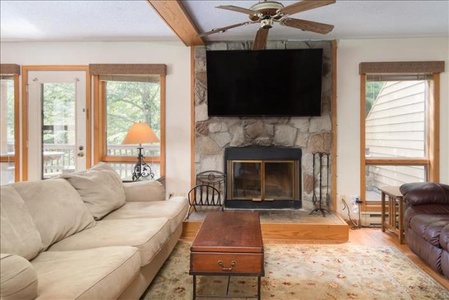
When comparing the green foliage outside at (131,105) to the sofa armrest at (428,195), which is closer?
the sofa armrest at (428,195)

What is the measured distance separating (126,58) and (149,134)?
4.08 feet

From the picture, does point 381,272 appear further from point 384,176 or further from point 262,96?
Answer: point 262,96

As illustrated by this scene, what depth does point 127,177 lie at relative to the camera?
419 centimetres

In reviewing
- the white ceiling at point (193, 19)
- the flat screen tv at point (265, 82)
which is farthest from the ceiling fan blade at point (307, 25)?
the flat screen tv at point (265, 82)

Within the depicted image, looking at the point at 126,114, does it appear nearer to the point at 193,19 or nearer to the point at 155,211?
the point at 193,19

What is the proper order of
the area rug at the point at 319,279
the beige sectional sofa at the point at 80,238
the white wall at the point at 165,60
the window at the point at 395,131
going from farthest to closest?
the white wall at the point at 165,60
the window at the point at 395,131
the area rug at the point at 319,279
the beige sectional sofa at the point at 80,238

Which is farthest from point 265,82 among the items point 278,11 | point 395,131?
point 395,131

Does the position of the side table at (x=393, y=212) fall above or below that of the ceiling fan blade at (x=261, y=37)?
below

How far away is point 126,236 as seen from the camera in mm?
2076

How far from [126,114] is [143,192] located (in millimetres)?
1461

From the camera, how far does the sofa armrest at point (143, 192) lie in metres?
3.14

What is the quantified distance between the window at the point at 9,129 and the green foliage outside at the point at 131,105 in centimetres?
124

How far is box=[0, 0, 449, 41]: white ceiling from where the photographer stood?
2.99 meters

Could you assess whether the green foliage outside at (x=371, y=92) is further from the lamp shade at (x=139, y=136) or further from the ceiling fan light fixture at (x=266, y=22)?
the lamp shade at (x=139, y=136)
